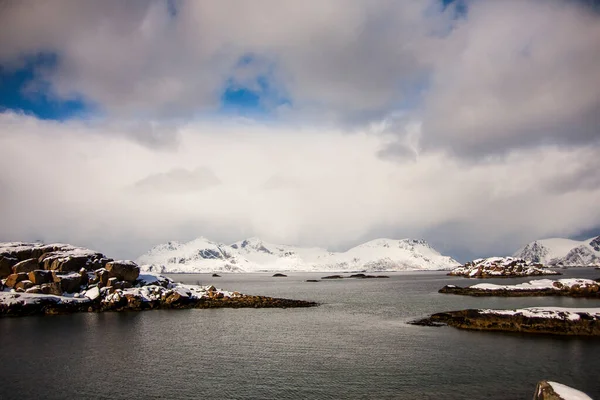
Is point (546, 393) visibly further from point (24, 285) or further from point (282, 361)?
point (24, 285)

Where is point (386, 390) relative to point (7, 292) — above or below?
below

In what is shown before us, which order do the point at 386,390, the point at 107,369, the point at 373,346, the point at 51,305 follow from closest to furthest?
the point at 386,390, the point at 107,369, the point at 373,346, the point at 51,305

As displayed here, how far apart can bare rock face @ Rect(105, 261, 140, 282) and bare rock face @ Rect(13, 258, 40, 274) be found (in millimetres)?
14154

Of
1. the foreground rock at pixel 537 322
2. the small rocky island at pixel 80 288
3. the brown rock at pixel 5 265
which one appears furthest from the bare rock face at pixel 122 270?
the foreground rock at pixel 537 322

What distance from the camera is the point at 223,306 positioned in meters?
85.1

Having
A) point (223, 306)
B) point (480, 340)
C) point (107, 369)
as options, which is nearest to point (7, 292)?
point (223, 306)

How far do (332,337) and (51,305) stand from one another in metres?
59.7

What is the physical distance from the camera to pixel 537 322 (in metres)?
52.1

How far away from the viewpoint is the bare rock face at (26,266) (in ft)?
263

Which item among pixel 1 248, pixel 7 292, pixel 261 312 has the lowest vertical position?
pixel 261 312

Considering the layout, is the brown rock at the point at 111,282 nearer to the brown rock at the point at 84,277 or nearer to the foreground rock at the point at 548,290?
the brown rock at the point at 84,277

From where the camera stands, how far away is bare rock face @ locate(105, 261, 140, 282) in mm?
87125

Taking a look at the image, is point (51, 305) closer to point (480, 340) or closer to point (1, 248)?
point (1, 248)

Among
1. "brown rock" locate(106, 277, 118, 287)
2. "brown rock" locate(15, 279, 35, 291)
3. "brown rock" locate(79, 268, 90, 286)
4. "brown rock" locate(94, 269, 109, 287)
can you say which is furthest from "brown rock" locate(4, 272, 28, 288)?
"brown rock" locate(106, 277, 118, 287)
